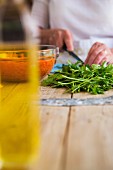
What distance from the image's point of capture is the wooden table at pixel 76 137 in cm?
42

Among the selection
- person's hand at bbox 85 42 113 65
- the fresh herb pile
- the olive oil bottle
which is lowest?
the fresh herb pile

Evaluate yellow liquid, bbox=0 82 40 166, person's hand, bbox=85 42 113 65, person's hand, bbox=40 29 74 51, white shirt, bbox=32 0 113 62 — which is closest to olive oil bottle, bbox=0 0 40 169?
yellow liquid, bbox=0 82 40 166

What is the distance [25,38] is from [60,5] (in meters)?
1.41

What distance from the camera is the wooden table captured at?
418 millimetres

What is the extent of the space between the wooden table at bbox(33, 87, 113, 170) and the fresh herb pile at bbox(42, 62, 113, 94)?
0.14 meters

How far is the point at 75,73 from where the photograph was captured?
957mm

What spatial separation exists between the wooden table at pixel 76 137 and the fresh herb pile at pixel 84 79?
0.14 metres

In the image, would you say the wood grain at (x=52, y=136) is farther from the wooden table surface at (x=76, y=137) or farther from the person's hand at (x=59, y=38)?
the person's hand at (x=59, y=38)

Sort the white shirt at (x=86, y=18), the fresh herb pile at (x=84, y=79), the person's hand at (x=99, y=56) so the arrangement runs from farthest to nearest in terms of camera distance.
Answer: the white shirt at (x=86, y=18)
the person's hand at (x=99, y=56)
the fresh herb pile at (x=84, y=79)

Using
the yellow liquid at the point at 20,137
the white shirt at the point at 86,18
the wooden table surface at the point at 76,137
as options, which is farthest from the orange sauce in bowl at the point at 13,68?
the white shirt at the point at 86,18

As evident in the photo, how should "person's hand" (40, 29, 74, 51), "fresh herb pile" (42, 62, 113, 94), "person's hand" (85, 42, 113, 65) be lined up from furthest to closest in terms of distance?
1. "person's hand" (40, 29, 74, 51)
2. "person's hand" (85, 42, 113, 65)
3. "fresh herb pile" (42, 62, 113, 94)

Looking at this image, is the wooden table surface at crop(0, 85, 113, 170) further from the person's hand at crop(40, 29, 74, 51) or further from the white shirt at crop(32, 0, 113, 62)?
the white shirt at crop(32, 0, 113, 62)

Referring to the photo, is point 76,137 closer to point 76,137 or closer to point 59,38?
point 76,137

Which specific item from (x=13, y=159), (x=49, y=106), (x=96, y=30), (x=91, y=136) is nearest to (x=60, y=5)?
(x=96, y=30)
